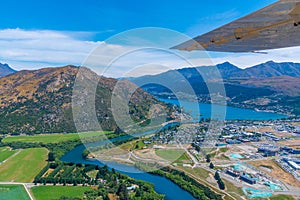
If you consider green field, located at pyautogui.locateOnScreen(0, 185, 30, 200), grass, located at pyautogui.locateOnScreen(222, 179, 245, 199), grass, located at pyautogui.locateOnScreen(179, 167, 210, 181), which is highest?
green field, located at pyautogui.locateOnScreen(0, 185, 30, 200)

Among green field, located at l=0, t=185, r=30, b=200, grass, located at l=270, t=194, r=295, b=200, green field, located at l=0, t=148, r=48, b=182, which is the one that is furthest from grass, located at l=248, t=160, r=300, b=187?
green field, located at l=0, t=148, r=48, b=182

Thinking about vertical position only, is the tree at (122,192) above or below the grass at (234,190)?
above

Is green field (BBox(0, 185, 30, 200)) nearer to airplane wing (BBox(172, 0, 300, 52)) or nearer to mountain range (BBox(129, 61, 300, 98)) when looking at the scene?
mountain range (BBox(129, 61, 300, 98))

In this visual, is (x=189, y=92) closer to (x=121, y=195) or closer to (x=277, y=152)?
(x=121, y=195)

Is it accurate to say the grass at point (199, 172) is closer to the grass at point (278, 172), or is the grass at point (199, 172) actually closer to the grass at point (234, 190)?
the grass at point (234, 190)

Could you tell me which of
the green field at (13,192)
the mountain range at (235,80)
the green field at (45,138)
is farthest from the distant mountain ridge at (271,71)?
the green field at (13,192)

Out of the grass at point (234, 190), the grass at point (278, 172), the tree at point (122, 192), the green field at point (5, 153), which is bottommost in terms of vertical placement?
the grass at point (278, 172)
